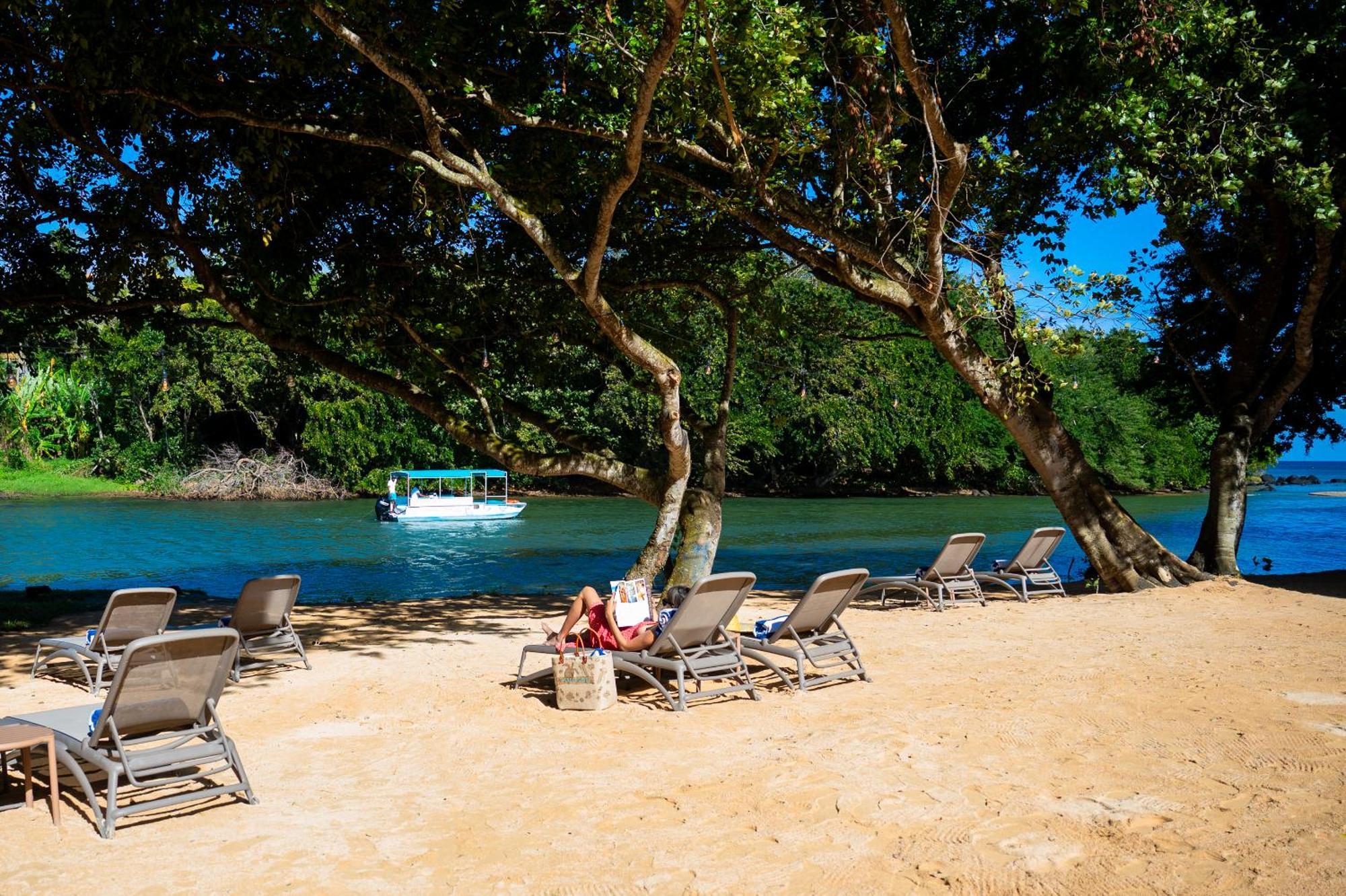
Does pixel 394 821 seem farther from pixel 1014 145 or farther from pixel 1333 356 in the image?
pixel 1333 356

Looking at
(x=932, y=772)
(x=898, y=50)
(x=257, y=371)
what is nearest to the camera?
(x=932, y=772)

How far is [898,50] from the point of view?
27.6 feet

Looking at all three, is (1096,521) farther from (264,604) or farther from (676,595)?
(264,604)

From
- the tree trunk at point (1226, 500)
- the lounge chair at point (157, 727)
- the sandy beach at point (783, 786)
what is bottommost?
the sandy beach at point (783, 786)

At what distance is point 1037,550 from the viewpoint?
1337 cm

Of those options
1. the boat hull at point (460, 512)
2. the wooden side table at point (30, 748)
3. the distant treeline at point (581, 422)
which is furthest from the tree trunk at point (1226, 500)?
the distant treeline at point (581, 422)

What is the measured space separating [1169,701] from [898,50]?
533cm

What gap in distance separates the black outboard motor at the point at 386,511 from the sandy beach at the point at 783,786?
89.0 ft

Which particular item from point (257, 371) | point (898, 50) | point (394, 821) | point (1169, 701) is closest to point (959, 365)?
point (898, 50)

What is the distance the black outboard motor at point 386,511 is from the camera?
35.6 meters

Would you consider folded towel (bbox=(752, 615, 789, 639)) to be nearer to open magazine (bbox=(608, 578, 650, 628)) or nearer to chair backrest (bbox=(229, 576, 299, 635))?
open magazine (bbox=(608, 578, 650, 628))

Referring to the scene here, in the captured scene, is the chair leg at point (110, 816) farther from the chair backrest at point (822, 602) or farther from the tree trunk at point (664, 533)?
the tree trunk at point (664, 533)

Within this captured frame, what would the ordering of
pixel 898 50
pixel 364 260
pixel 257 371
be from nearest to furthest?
pixel 898 50
pixel 364 260
pixel 257 371

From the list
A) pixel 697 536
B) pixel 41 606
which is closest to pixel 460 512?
pixel 41 606
